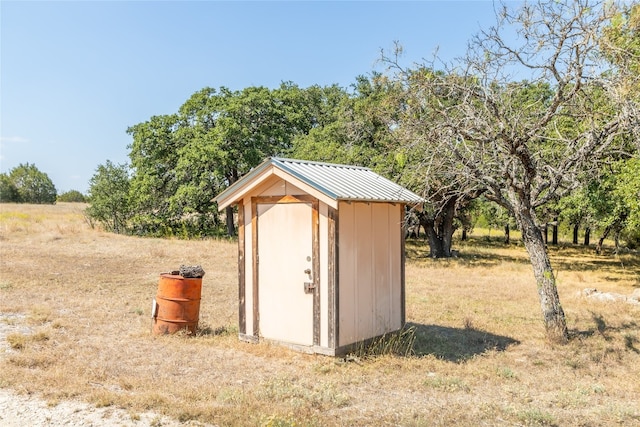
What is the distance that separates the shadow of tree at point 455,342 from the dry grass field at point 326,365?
1.4 inches

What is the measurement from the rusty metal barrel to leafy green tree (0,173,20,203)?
64354 mm

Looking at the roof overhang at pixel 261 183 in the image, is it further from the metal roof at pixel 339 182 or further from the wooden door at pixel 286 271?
the wooden door at pixel 286 271

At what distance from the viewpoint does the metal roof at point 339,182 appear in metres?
7.15

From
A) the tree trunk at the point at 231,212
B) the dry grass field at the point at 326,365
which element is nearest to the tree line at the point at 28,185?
the tree trunk at the point at 231,212

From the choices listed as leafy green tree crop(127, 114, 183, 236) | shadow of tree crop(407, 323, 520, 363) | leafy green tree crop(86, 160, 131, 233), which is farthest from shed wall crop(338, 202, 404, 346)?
leafy green tree crop(86, 160, 131, 233)

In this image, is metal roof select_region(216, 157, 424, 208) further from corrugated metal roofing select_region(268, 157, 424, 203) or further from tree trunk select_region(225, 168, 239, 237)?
tree trunk select_region(225, 168, 239, 237)

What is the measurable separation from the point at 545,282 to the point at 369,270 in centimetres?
316

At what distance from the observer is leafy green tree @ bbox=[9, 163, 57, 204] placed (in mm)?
65562

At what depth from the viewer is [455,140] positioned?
8.41 m

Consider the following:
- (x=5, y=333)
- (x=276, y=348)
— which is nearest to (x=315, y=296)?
(x=276, y=348)

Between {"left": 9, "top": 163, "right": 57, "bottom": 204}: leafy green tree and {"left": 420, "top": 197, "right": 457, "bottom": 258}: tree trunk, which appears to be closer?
{"left": 420, "top": 197, "right": 457, "bottom": 258}: tree trunk

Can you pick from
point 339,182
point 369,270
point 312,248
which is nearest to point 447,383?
point 369,270

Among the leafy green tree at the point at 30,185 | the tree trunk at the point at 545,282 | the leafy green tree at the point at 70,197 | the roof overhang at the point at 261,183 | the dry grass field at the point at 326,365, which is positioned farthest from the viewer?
the leafy green tree at the point at 70,197

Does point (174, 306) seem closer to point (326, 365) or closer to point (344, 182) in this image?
point (326, 365)
